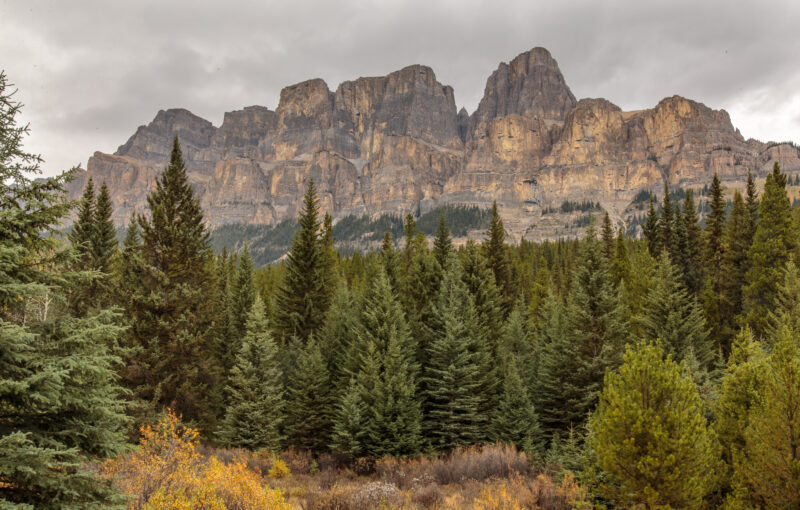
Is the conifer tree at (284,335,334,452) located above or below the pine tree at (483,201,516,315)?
below

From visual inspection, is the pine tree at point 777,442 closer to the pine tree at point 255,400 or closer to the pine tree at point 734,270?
the pine tree at point 255,400

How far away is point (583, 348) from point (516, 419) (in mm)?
4903

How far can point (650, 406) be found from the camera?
420 inches

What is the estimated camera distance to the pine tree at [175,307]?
60.2 ft

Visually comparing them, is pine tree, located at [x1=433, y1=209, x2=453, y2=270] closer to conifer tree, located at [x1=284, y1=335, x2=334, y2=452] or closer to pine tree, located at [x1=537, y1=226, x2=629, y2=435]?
pine tree, located at [x1=537, y1=226, x2=629, y2=435]

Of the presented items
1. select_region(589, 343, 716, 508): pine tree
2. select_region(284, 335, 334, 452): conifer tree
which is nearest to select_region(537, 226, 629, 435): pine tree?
select_region(589, 343, 716, 508): pine tree

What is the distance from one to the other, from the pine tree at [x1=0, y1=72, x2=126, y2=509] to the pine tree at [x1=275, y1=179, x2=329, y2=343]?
68.7 feet

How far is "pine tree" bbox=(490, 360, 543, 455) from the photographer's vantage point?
2030 centimetres

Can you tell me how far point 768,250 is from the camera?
28.4m

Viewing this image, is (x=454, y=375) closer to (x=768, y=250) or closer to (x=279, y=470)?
(x=279, y=470)

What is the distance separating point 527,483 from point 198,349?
1490 cm

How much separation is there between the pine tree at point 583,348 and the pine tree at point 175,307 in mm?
16596

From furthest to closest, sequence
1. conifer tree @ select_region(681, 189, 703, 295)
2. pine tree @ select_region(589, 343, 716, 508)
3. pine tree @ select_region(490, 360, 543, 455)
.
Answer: conifer tree @ select_region(681, 189, 703, 295)
pine tree @ select_region(490, 360, 543, 455)
pine tree @ select_region(589, 343, 716, 508)

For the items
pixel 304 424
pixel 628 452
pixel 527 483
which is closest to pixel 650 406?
pixel 628 452
